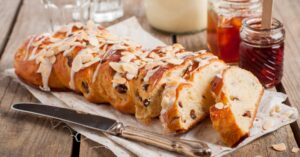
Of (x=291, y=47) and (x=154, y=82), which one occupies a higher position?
(x=154, y=82)

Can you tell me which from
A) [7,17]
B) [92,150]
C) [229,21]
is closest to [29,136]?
[92,150]

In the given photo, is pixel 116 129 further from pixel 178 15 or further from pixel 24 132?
pixel 178 15

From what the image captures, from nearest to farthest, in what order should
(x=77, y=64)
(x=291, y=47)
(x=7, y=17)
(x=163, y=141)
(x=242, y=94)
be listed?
(x=163, y=141) < (x=242, y=94) < (x=77, y=64) < (x=291, y=47) < (x=7, y=17)

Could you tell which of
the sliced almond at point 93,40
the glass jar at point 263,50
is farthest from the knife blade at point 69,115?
the glass jar at point 263,50

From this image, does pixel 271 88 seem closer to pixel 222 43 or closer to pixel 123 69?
pixel 222 43

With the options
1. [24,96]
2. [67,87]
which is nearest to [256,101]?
[67,87]

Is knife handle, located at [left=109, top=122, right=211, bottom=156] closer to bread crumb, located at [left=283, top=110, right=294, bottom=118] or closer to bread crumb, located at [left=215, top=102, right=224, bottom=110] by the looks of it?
bread crumb, located at [left=215, top=102, right=224, bottom=110]
